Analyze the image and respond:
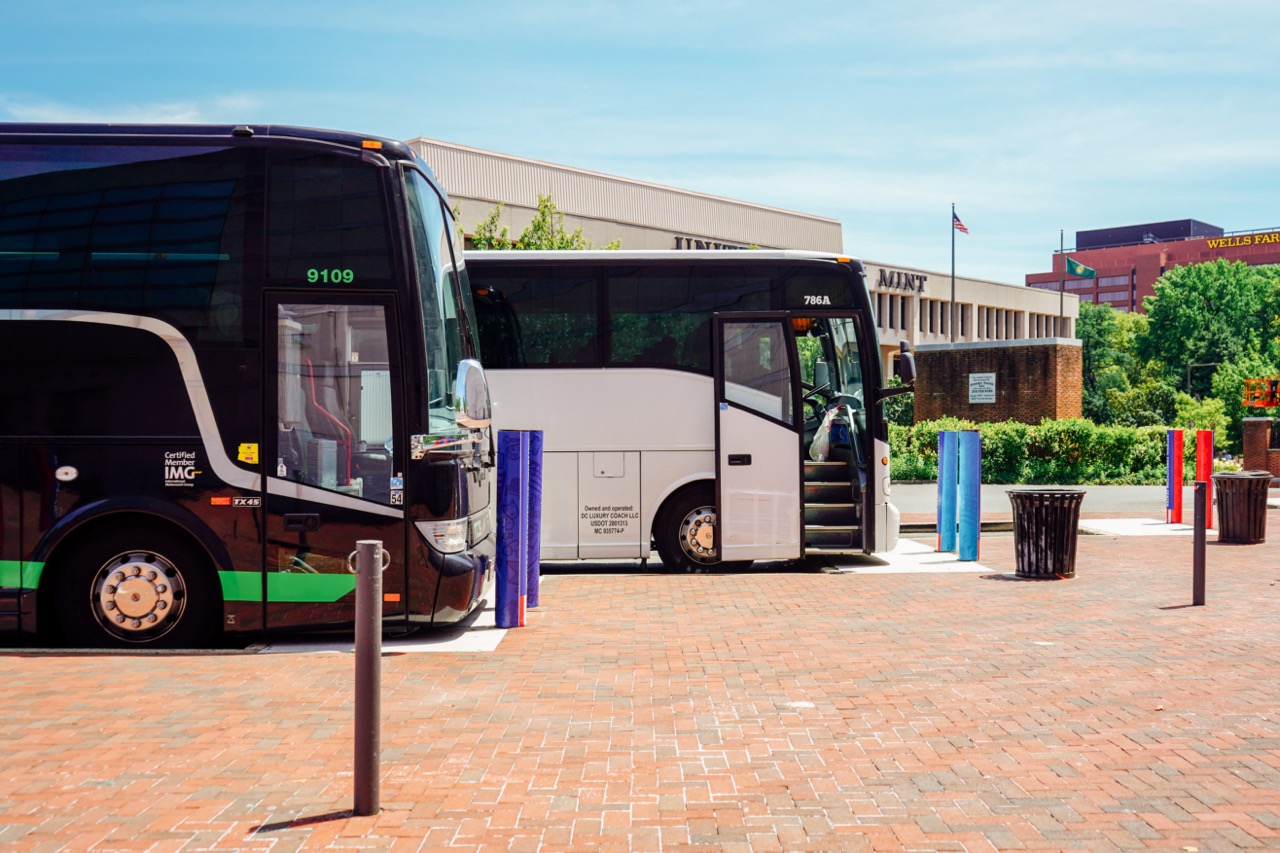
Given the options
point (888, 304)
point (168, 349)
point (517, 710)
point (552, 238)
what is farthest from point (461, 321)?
point (888, 304)

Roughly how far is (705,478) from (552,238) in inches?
979

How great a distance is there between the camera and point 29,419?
8648 mm

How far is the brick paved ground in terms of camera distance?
476 centimetres

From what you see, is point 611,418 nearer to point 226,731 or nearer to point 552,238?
point 226,731

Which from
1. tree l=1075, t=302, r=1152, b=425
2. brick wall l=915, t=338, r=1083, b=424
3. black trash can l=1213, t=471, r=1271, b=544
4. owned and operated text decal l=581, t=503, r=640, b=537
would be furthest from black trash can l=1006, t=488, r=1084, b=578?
tree l=1075, t=302, r=1152, b=425

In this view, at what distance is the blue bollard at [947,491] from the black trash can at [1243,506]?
4080mm

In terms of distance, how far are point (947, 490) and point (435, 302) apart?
8.50 m

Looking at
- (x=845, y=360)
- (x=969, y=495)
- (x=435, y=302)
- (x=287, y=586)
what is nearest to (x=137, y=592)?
(x=287, y=586)

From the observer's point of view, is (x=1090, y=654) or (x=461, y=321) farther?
(x=461, y=321)

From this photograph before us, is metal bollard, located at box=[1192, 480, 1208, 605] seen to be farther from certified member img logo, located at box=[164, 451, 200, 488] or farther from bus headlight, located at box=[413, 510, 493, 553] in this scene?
certified member img logo, located at box=[164, 451, 200, 488]

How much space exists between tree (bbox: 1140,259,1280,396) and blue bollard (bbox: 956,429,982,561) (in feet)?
232

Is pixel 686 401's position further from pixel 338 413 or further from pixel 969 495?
pixel 338 413

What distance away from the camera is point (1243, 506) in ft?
54.7

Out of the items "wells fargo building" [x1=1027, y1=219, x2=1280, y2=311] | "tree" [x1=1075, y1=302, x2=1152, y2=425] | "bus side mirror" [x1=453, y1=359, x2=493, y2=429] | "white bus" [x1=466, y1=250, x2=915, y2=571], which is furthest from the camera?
"wells fargo building" [x1=1027, y1=219, x2=1280, y2=311]
